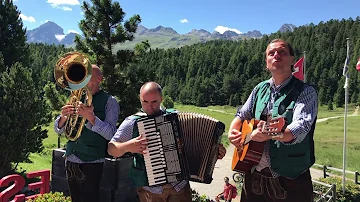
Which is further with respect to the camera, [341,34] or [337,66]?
[341,34]

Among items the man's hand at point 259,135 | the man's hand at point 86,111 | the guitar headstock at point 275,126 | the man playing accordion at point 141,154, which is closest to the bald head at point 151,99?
the man playing accordion at point 141,154

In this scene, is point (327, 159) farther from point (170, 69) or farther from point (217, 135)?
point (170, 69)

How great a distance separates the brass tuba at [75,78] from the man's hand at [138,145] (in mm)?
809

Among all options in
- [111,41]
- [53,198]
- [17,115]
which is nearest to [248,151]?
[53,198]

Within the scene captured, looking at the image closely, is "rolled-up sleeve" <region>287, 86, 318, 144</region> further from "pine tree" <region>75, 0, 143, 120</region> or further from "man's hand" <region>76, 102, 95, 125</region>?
"pine tree" <region>75, 0, 143, 120</region>

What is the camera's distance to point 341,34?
113062mm

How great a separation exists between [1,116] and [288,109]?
44.5 ft

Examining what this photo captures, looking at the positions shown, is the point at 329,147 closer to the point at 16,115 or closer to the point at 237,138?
the point at 16,115

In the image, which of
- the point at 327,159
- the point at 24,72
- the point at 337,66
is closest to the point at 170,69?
the point at 337,66

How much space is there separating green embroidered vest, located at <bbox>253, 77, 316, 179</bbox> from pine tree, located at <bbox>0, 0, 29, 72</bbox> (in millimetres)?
19853

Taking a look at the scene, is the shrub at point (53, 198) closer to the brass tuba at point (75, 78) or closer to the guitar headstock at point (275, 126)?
the brass tuba at point (75, 78)

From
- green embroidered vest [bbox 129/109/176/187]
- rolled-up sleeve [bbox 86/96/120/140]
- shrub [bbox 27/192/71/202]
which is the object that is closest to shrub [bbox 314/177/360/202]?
shrub [bbox 27/192/71/202]

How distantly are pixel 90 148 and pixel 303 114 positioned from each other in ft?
7.91

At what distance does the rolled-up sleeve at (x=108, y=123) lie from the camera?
3785 mm
